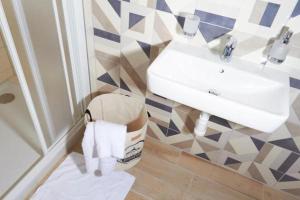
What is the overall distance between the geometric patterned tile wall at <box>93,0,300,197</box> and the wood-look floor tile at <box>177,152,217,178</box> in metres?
0.05

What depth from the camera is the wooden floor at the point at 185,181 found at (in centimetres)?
156

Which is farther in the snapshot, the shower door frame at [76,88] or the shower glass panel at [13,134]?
the shower glass panel at [13,134]

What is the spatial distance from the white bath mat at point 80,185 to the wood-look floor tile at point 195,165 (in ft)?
1.27

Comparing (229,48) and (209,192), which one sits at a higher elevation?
(229,48)

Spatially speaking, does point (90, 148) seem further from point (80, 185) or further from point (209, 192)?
point (209, 192)

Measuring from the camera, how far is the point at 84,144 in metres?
1.36

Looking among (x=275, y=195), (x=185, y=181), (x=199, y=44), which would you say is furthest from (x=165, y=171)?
(x=199, y=44)

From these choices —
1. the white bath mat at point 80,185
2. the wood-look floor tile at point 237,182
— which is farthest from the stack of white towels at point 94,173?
the wood-look floor tile at point 237,182

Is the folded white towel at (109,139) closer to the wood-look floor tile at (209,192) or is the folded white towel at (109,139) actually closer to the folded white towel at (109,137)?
Result: the folded white towel at (109,137)

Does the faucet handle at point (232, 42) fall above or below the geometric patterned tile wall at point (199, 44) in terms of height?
above

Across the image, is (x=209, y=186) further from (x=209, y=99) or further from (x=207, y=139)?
(x=209, y=99)

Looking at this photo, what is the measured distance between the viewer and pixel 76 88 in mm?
1649

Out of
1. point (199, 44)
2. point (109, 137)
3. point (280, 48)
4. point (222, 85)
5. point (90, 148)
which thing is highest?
point (280, 48)

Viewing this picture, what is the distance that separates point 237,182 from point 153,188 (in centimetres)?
59
